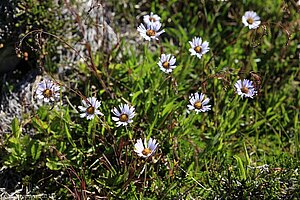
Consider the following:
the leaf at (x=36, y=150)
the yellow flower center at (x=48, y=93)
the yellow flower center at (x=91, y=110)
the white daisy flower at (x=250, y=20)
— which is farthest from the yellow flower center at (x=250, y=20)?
the leaf at (x=36, y=150)

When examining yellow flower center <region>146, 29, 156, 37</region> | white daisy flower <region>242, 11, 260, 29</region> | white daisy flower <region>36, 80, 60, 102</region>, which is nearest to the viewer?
white daisy flower <region>36, 80, 60, 102</region>

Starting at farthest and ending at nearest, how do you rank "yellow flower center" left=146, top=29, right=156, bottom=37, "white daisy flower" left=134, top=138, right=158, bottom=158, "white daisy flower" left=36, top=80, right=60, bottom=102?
"yellow flower center" left=146, top=29, right=156, bottom=37 → "white daisy flower" left=36, top=80, right=60, bottom=102 → "white daisy flower" left=134, top=138, right=158, bottom=158

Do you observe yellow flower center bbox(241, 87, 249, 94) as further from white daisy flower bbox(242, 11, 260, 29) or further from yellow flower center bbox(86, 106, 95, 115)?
yellow flower center bbox(86, 106, 95, 115)

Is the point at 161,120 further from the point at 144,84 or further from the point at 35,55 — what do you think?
the point at 35,55

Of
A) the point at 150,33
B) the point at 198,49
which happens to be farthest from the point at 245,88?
the point at 150,33

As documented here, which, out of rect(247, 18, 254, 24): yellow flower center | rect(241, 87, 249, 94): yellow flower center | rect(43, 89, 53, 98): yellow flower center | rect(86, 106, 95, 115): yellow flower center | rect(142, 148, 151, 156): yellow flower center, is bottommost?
rect(142, 148, 151, 156): yellow flower center

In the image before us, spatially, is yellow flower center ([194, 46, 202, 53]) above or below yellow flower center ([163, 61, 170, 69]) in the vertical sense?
above

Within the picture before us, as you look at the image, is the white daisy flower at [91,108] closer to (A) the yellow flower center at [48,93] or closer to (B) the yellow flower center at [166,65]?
(A) the yellow flower center at [48,93]

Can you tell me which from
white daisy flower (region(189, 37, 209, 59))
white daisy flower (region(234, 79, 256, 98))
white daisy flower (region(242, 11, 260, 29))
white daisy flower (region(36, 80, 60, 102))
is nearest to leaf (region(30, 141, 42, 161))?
white daisy flower (region(36, 80, 60, 102))
